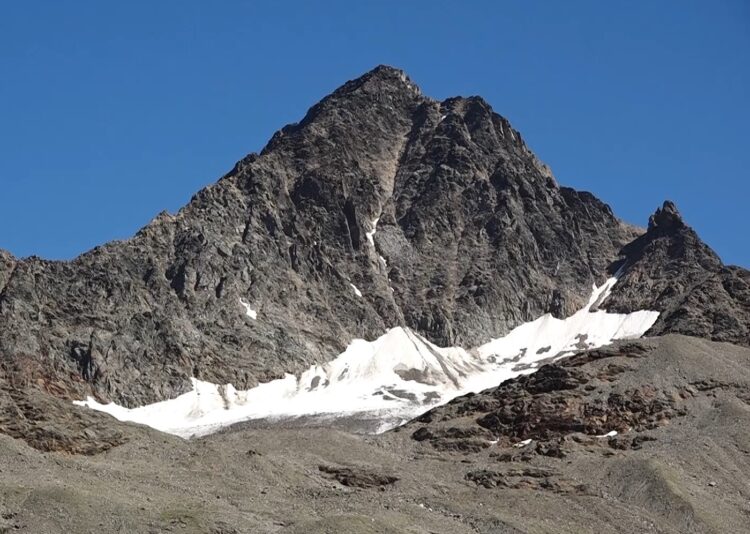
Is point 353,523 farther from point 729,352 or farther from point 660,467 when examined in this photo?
point 729,352

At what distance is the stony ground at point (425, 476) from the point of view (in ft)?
352

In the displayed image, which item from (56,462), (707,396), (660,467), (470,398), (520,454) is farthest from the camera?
(470,398)

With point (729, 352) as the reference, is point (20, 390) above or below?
below

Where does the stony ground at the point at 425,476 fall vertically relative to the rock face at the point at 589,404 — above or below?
below

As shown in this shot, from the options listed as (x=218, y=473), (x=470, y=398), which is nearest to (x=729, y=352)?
(x=470, y=398)

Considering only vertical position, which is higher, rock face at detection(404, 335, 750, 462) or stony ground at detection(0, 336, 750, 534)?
rock face at detection(404, 335, 750, 462)

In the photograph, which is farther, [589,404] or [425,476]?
[589,404]

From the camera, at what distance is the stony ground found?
107 metres

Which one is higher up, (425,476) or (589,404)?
(589,404)

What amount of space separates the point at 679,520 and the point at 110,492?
54.4 meters

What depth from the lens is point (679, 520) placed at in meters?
129

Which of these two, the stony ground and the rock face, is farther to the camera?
the rock face

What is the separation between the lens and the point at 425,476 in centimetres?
14612

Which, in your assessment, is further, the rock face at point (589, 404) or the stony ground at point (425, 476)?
the rock face at point (589, 404)
